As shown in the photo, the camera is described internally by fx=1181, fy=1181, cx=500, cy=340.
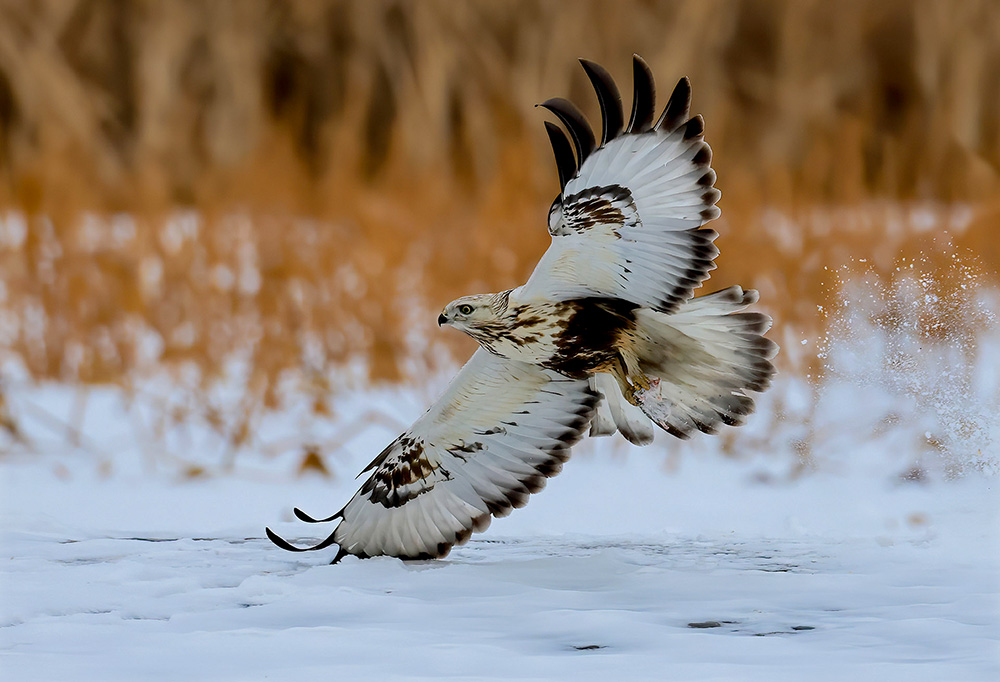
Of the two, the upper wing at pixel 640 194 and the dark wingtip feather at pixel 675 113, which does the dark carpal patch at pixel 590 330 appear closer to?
the upper wing at pixel 640 194

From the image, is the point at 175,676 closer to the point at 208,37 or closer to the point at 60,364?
the point at 60,364

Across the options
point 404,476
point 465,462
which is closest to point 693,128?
point 465,462

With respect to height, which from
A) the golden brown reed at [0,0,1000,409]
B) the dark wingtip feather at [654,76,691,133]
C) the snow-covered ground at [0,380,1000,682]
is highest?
the golden brown reed at [0,0,1000,409]

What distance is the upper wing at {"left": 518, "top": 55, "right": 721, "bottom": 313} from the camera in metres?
3.12

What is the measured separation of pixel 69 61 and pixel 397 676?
6482mm

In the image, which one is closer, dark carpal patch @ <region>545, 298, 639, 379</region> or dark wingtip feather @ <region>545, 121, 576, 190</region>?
dark wingtip feather @ <region>545, 121, 576, 190</region>

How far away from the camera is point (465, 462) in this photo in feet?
12.1

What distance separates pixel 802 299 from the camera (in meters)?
5.70

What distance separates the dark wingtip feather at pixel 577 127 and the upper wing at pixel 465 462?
73 centimetres

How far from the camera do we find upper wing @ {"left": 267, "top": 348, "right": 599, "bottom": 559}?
11.9 ft

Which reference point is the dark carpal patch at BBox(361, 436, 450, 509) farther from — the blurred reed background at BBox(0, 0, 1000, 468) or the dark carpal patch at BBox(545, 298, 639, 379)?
the blurred reed background at BBox(0, 0, 1000, 468)

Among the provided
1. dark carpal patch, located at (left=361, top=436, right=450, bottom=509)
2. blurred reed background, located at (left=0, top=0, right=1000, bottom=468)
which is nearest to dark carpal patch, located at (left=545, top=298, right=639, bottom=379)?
dark carpal patch, located at (left=361, top=436, right=450, bottom=509)

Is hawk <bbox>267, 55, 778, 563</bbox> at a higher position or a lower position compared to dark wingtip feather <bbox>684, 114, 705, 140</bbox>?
lower

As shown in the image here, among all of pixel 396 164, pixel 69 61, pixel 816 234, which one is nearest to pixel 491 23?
pixel 396 164
